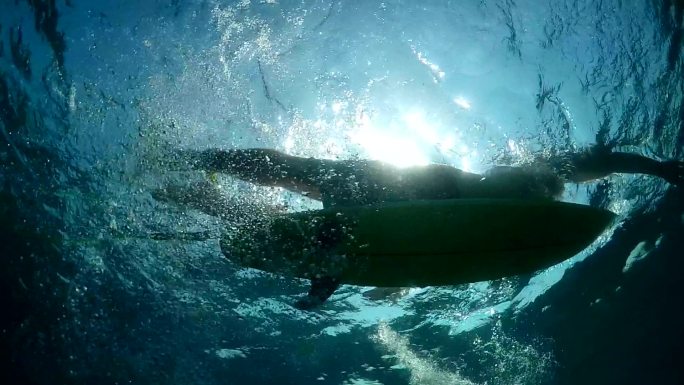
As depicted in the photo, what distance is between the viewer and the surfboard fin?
656cm

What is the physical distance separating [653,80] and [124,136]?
9877mm

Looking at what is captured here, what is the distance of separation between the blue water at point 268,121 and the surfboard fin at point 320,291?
1.57 m

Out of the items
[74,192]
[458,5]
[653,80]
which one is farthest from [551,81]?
[74,192]

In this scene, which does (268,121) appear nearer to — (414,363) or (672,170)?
(672,170)

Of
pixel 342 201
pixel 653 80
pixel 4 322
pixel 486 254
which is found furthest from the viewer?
Answer: pixel 4 322

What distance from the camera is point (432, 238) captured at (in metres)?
6.32

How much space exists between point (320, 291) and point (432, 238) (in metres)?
1.83

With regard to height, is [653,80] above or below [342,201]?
above

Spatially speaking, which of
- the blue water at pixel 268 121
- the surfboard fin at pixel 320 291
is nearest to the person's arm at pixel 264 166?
the blue water at pixel 268 121

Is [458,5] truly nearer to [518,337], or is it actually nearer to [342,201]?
[342,201]

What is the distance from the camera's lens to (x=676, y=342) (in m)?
21.1

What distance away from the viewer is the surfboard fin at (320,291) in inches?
258

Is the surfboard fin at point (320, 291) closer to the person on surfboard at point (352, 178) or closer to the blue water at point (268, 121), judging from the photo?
the person on surfboard at point (352, 178)

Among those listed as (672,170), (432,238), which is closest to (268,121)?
(432,238)
